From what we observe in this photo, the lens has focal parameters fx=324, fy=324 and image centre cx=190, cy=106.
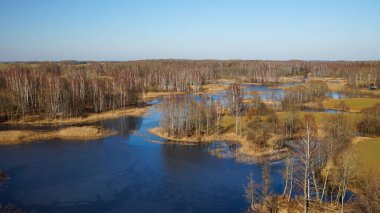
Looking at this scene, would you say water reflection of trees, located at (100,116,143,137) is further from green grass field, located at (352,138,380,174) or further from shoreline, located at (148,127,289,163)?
green grass field, located at (352,138,380,174)

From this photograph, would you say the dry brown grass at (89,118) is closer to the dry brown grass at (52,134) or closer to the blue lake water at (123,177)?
the dry brown grass at (52,134)

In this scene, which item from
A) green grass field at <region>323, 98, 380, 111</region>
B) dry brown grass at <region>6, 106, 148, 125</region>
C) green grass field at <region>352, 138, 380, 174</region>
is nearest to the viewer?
green grass field at <region>352, 138, 380, 174</region>

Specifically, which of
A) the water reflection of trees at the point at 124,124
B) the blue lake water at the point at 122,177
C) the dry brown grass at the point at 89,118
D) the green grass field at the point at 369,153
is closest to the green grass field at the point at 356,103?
the green grass field at the point at 369,153

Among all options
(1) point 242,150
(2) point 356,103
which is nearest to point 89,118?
(1) point 242,150

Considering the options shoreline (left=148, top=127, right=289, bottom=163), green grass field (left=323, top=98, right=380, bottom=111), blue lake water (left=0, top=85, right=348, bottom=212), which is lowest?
blue lake water (left=0, top=85, right=348, bottom=212)

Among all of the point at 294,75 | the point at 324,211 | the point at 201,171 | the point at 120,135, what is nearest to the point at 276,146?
the point at 201,171

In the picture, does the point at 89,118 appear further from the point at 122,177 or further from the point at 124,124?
the point at 122,177

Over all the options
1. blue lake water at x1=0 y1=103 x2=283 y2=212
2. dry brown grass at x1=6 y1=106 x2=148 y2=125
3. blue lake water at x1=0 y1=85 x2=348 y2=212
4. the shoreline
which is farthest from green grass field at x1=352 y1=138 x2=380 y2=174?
dry brown grass at x1=6 y1=106 x2=148 y2=125

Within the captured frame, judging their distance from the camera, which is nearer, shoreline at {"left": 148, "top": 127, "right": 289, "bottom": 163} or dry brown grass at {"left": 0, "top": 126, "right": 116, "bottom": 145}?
shoreline at {"left": 148, "top": 127, "right": 289, "bottom": 163}
